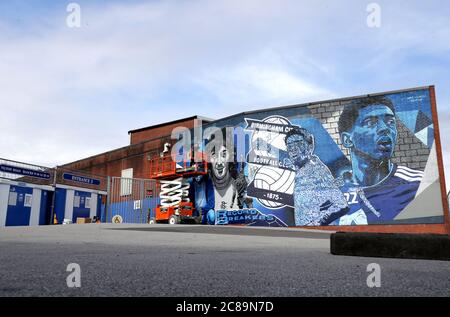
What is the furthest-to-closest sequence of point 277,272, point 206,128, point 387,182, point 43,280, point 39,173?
point 206,128 → point 39,173 → point 387,182 → point 277,272 → point 43,280

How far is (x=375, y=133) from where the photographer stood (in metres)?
20.0

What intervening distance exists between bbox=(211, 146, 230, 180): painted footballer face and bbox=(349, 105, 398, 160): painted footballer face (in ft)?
25.1

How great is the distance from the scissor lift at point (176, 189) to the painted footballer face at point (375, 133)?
31.5 feet

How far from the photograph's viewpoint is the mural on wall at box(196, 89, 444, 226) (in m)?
18.9

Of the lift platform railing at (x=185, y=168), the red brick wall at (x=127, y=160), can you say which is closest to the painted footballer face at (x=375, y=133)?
the lift platform railing at (x=185, y=168)

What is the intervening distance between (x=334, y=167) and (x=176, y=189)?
10758 millimetres

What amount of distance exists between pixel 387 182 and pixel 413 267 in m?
15.8

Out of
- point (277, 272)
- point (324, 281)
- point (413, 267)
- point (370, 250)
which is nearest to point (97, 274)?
point (277, 272)

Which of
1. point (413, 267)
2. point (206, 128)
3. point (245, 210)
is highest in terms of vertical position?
point (206, 128)

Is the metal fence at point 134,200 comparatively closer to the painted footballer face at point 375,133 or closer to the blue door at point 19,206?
the blue door at point 19,206

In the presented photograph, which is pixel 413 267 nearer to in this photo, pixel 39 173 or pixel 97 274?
pixel 97 274

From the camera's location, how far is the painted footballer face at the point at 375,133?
64.3ft
